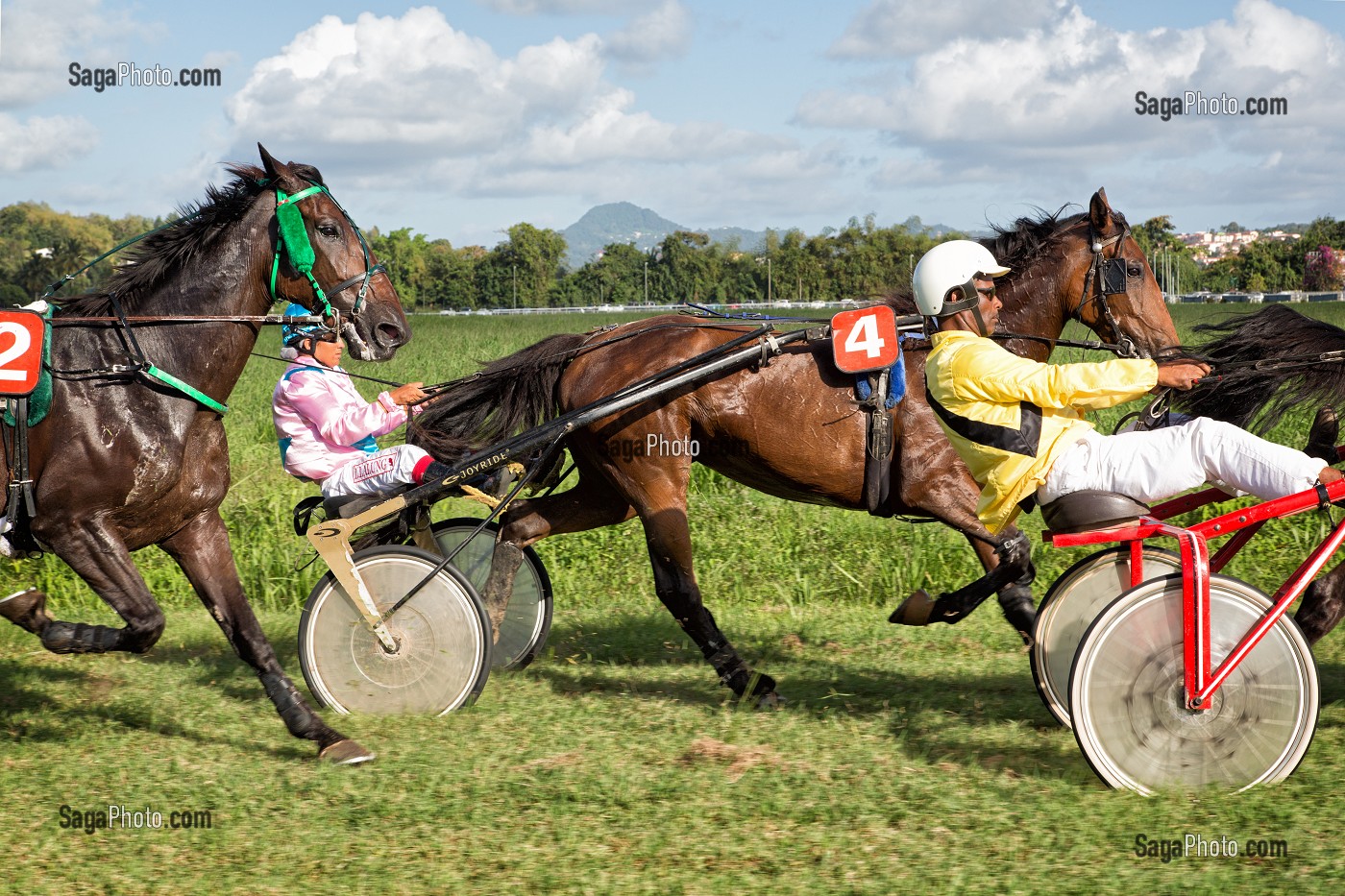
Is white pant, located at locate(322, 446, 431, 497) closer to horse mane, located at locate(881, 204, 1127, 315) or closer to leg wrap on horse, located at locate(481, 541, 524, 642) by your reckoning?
leg wrap on horse, located at locate(481, 541, 524, 642)

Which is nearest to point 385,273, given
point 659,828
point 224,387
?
point 224,387

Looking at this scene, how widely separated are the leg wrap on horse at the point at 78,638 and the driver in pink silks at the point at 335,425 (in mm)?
1104

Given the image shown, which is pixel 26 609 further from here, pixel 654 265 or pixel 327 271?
pixel 654 265

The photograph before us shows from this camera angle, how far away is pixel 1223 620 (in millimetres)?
3865

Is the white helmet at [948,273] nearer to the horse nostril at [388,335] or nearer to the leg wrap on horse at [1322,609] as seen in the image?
the leg wrap on horse at [1322,609]

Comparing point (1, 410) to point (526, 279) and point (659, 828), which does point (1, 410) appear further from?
point (526, 279)

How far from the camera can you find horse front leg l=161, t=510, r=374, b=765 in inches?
185

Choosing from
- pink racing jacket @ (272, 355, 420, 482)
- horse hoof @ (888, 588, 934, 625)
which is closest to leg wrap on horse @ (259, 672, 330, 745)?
pink racing jacket @ (272, 355, 420, 482)

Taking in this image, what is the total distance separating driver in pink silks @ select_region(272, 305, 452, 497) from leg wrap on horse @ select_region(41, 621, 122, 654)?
1104 millimetres

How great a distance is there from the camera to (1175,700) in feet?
12.8

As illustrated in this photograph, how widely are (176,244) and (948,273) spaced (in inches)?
117

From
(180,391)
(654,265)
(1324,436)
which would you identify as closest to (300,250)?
(180,391)

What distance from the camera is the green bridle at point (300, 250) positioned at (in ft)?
15.5

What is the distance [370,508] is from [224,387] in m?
0.80
